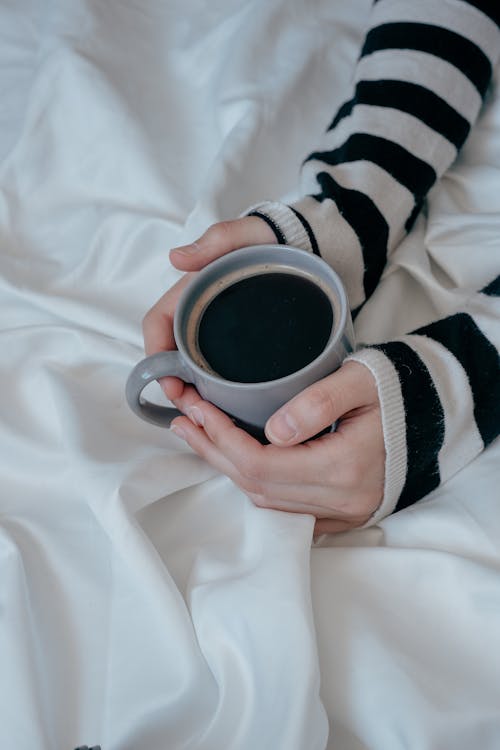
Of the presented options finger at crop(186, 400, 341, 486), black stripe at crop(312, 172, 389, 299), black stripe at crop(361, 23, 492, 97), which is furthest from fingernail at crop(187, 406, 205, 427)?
black stripe at crop(361, 23, 492, 97)

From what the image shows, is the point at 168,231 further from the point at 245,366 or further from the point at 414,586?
the point at 414,586

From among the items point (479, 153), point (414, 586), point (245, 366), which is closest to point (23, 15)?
point (479, 153)

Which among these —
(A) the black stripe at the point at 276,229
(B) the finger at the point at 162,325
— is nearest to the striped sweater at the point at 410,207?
(A) the black stripe at the point at 276,229

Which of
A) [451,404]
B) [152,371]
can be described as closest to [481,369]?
[451,404]

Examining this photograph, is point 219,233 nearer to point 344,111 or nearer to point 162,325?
point 162,325

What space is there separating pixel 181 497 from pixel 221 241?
0.71 ft

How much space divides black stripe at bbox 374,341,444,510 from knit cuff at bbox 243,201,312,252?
0.45 ft

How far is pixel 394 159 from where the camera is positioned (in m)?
0.75

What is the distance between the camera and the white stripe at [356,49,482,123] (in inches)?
30.3

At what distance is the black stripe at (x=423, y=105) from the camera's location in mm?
763

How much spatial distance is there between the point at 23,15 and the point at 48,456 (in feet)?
2.16

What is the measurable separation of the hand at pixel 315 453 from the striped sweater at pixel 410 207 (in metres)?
0.01

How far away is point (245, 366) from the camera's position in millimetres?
540

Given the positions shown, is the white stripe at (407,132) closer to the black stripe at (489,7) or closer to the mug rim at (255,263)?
the black stripe at (489,7)
